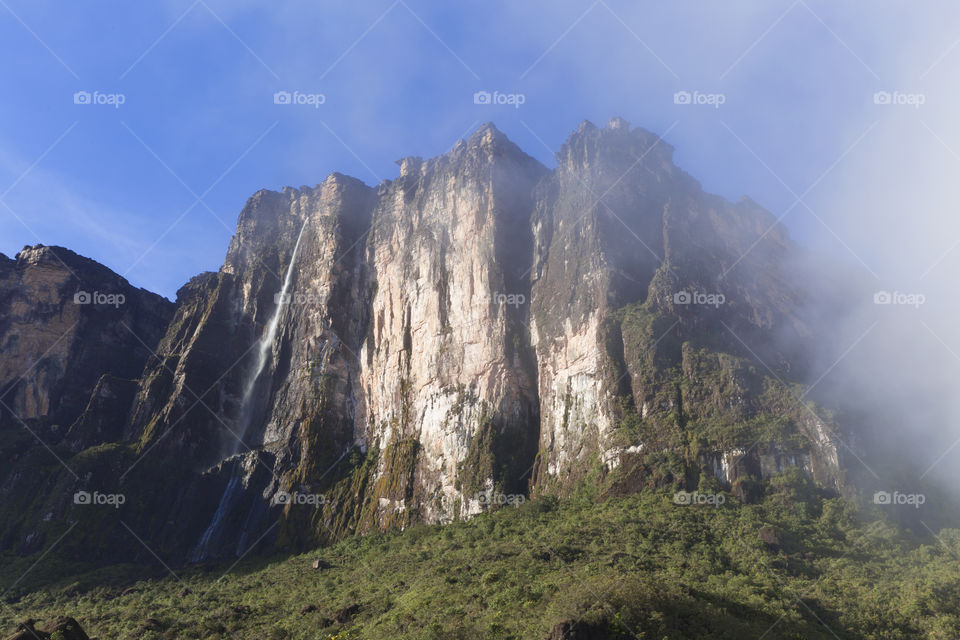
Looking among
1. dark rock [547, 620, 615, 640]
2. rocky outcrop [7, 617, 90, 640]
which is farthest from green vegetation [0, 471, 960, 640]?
rocky outcrop [7, 617, 90, 640]

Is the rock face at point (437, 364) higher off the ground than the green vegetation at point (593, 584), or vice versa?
the rock face at point (437, 364)

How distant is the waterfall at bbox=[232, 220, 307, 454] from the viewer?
85.1m

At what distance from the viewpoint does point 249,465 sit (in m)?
76.2

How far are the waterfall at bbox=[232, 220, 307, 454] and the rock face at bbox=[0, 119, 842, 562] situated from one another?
0.30 m

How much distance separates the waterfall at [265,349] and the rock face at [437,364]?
30 cm

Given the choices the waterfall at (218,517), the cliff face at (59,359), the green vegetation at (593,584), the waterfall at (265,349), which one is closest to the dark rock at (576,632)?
the green vegetation at (593,584)

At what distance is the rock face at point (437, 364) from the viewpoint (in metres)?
59.3

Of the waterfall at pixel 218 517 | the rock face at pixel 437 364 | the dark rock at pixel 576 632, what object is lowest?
the dark rock at pixel 576 632

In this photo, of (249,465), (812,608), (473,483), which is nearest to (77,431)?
(249,465)

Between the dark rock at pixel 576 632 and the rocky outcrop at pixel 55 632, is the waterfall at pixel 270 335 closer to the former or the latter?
the rocky outcrop at pixel 55 632

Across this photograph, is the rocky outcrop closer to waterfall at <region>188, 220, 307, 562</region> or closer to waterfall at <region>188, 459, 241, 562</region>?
waterfall at <region>188, 220, 307, 562</region>

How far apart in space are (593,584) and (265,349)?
69.2 m

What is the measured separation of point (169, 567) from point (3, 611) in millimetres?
14550

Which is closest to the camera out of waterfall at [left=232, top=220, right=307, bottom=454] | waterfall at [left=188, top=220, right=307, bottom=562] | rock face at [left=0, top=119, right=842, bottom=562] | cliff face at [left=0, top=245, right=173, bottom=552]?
rock face at [left=0, top=119, right=842, bottom=562]
